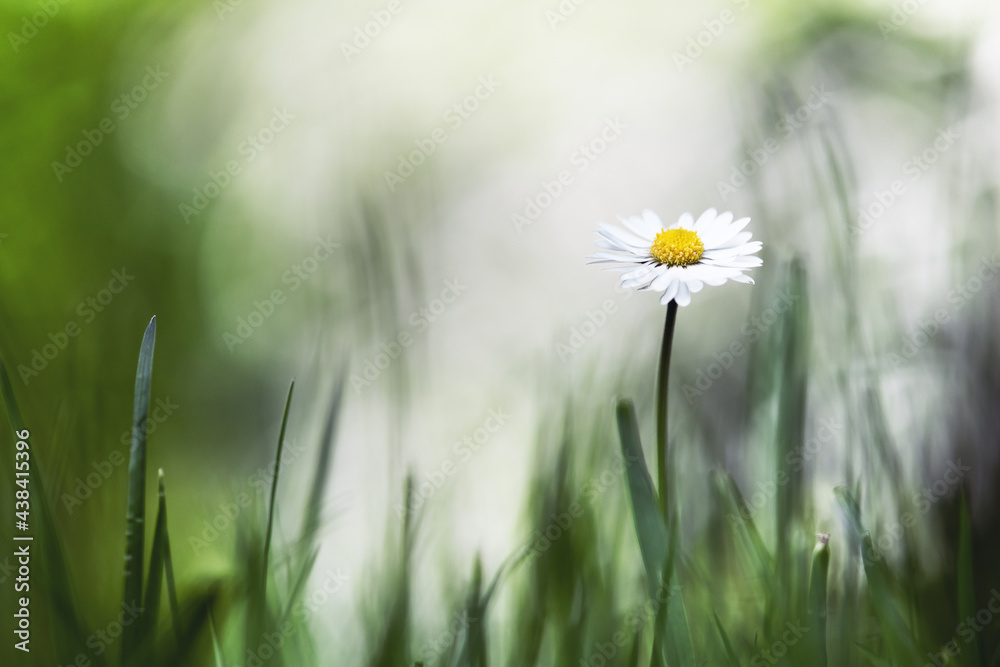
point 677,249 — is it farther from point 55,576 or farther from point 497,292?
point 497,292

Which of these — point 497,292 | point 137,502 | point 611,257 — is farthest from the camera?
point 497,292

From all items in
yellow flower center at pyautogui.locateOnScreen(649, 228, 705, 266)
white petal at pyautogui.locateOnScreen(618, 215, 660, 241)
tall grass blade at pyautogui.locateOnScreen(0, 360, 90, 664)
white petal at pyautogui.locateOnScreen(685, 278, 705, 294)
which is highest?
white petal at pyautogui.locateOnScreen(618, 215, 660, 241)

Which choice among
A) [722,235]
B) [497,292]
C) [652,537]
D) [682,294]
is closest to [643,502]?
[652,537]

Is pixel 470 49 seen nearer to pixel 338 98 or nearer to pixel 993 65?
pixel 338 98

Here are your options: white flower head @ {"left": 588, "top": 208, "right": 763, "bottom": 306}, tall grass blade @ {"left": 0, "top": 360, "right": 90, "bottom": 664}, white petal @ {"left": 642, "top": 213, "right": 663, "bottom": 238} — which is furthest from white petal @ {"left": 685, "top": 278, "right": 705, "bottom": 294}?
tall grass blade @ {"left": 0, "top": 360, "right": 90, "bottom": 664}

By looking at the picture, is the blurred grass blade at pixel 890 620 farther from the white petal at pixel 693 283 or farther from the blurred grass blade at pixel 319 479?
the blurred grass blade at pixel 319 479

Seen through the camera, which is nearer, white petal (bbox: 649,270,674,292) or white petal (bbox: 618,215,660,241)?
white petal (bbox: 649,270,674,292)

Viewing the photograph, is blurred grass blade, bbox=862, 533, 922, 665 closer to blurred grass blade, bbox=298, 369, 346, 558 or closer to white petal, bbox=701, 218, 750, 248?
white petal, bbox=701, 218, 750, 248
